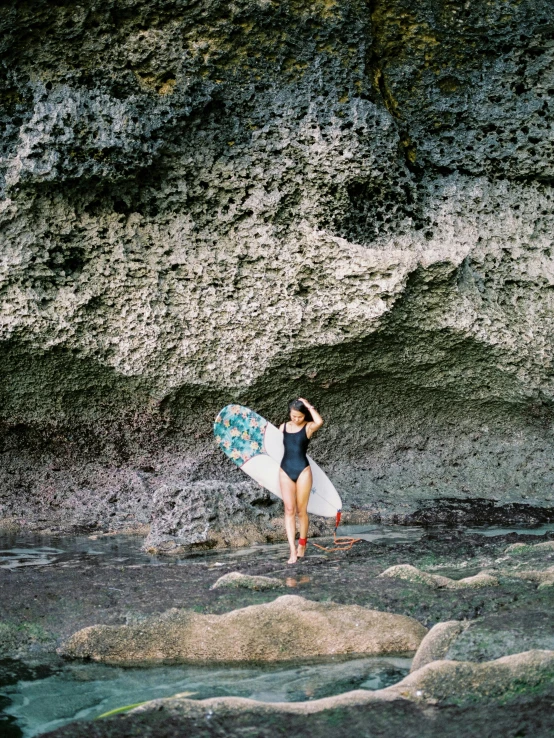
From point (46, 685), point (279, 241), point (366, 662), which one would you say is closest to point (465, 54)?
point (279, 241)

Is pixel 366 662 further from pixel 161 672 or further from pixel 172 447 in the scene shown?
pixel 172 447

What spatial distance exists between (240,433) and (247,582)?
235 cm

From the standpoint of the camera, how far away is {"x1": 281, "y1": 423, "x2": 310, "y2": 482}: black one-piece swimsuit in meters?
5.80

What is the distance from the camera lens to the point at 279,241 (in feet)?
25.0

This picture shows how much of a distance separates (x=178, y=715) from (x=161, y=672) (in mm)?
912

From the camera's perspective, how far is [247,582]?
470 cm

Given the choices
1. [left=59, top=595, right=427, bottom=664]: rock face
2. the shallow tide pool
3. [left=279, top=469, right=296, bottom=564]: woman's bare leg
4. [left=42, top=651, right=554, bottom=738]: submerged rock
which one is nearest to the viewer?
[left=42, top=651, right=554, bottom=738]: submerged rock

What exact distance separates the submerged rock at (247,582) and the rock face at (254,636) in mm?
576

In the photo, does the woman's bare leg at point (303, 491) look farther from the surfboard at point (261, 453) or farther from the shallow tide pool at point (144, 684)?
the shallow tide pool at point (144, 684)

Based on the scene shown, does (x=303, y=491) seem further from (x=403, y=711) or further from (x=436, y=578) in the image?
(x=403, y=711)

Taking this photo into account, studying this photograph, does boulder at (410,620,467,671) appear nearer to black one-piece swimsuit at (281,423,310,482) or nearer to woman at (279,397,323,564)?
woman at (279,397,323,564)

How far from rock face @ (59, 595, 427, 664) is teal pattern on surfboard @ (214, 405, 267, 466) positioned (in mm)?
2721

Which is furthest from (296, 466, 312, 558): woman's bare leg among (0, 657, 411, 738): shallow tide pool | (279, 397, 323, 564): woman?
(0, 657, 411, 738): shallow tide pool

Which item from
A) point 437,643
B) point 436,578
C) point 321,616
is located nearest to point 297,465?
point 436,578
